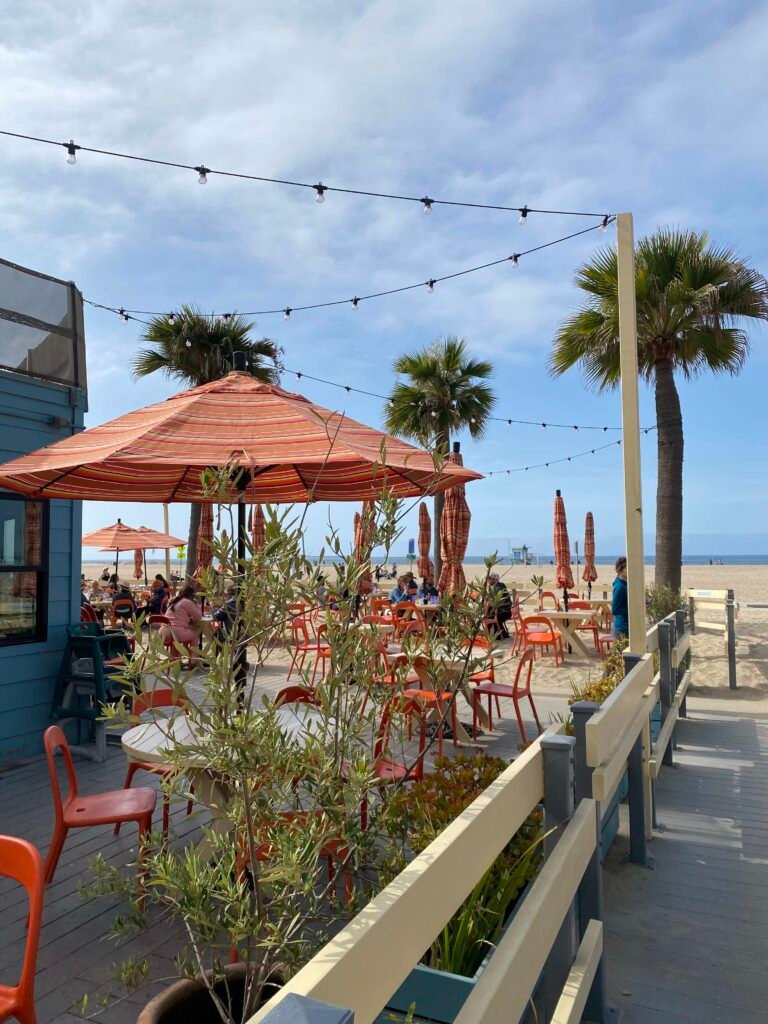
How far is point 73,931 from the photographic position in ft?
9.11

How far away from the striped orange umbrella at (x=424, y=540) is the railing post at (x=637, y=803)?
12.2 meters

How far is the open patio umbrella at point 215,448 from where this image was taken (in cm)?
309

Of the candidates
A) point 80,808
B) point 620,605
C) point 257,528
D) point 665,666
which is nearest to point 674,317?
point 620,605

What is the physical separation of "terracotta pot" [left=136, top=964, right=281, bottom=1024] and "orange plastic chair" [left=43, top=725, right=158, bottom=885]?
133 centimetres

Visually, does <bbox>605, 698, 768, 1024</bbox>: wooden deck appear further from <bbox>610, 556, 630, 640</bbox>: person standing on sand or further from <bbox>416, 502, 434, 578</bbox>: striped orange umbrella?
<bbox>416, 502, 434, 578</bbox>: striped orange umbrella

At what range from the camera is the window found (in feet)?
17.1

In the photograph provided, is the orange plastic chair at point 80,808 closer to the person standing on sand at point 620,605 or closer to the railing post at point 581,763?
the railing post at point 581,763

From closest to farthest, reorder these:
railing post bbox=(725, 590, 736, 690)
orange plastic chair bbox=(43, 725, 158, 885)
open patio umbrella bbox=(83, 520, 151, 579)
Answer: orange plastic chair bbox=(43, 725, 158, 885) → railing post bbox=(725, 590, 736, 690) → open patio umbrella bbox=(83, 520, 151, 579)

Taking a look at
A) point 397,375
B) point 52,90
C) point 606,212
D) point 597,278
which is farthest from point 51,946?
point 397,375

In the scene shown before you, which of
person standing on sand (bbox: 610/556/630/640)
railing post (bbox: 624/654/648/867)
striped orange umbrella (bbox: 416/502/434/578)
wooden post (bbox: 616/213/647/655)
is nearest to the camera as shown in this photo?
railing post (bbox: 624/654/648/867)

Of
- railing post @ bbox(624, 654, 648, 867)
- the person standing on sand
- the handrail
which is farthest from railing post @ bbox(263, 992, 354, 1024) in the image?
the person standing on sand

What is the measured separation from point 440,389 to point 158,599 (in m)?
8.84

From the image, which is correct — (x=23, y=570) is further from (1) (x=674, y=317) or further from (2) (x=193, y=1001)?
(1) (x=674, y=317)

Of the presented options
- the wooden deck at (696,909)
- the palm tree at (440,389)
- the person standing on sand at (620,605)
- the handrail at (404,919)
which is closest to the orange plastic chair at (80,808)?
the handrail at (404,919)
